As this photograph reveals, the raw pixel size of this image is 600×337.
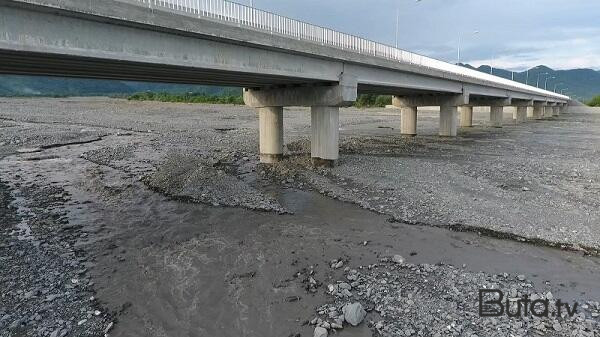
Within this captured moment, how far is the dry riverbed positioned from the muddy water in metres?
0.05

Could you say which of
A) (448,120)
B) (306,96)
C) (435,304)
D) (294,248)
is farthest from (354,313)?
(448,120)

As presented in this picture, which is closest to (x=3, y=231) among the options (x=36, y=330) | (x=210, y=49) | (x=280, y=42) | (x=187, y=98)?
(x=36, y=330)

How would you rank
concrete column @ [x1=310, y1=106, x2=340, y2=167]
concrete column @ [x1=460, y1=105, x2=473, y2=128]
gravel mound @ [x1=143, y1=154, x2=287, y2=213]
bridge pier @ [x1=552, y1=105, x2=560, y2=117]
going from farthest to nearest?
bridge pier @ [x1=552, y1=105, x2=560, y2=117], concrete column @ [x1=460, y1=105, x2=473, y2=128], concrete column @ [x1=310, y1=106, x2=340, y2=167], gravel mound @ [x1=143, y1=154, x2=287, y2=213]

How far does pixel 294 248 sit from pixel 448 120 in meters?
32.3

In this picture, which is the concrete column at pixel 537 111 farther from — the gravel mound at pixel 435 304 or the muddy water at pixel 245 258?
the gravel mound at pixel 435 304

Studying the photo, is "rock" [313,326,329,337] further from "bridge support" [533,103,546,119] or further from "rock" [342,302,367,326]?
"bridge support" [533,103,546,119]

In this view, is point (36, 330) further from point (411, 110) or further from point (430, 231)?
point (411, 110)

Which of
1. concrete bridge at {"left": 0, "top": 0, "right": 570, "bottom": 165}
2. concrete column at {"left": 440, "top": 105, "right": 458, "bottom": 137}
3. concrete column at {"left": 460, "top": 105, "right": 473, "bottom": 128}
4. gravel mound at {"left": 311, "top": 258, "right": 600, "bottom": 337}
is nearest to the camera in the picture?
gravel mound at {"left": 311, "top": 258, "right": 600, "bottom": 337}

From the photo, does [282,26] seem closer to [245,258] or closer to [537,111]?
[245,258]

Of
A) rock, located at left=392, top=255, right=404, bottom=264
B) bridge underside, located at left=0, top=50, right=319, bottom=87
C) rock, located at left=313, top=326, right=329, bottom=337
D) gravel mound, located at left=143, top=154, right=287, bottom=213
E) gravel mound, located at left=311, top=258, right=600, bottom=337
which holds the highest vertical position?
bridge underside, located at left=0, top=50, right=319, bottom=87

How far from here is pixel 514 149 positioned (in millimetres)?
28422

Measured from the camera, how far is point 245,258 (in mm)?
9672

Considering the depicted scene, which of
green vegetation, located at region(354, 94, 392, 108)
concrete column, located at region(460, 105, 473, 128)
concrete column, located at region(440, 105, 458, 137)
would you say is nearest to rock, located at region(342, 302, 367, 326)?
concrete column, located at region(440, 105, 458, 137)

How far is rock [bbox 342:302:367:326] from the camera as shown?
21.9 feet
